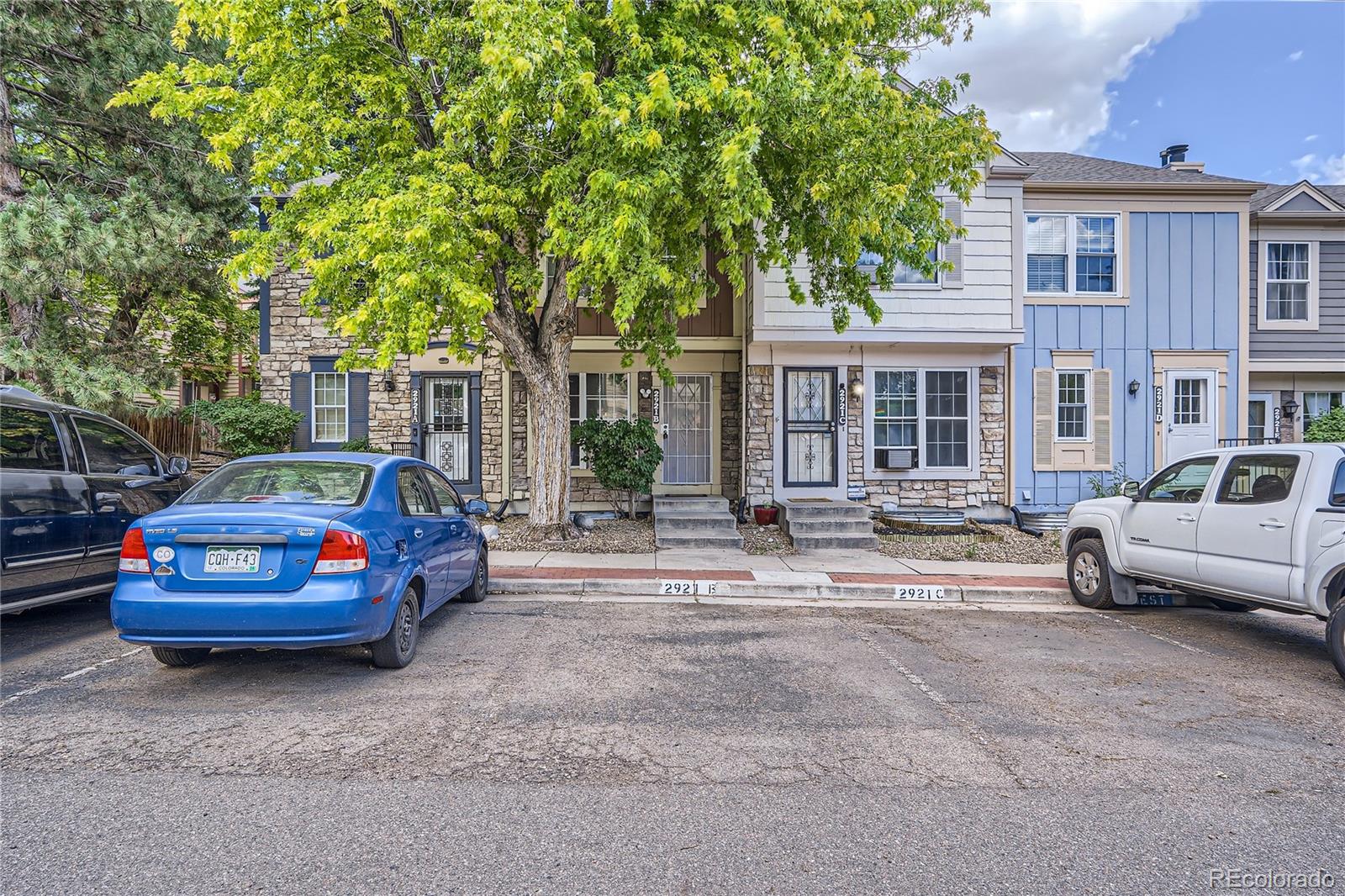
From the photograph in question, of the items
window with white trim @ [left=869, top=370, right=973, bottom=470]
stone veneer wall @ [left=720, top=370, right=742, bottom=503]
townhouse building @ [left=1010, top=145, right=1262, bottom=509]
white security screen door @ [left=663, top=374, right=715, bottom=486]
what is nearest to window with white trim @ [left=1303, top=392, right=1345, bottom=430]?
townhouse building @ [left=1010, top=145, right=1262, bottom=509]

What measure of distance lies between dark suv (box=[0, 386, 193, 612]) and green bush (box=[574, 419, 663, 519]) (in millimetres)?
6462

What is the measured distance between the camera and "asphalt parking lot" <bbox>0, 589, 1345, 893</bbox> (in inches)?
105

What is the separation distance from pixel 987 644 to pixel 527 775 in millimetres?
4301

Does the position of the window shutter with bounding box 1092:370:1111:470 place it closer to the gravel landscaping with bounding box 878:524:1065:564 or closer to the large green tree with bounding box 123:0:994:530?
the gravel landscaping with bounding box 878:524:1065:564

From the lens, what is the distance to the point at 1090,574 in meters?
7.36

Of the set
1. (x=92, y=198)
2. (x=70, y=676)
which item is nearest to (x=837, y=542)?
(x=70, y=676)

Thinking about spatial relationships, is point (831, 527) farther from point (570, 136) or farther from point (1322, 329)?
point (1322, 329)

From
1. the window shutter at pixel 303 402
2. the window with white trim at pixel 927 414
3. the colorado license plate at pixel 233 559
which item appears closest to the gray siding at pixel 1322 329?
the window with white trim at pixel 927 414

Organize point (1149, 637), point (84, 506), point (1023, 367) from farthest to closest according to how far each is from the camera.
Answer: point (1023, 367), point (1149, 637), point (84, 506)

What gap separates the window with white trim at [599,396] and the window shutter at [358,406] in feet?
14.0

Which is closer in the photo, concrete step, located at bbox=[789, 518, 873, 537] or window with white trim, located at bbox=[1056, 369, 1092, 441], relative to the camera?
concrete step, located at bbox=[789, 518, 873, 537]

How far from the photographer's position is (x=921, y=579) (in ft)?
26.8

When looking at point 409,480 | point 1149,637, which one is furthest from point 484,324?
point 1149,637

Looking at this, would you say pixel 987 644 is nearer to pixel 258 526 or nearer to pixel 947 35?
pixel 258 526
